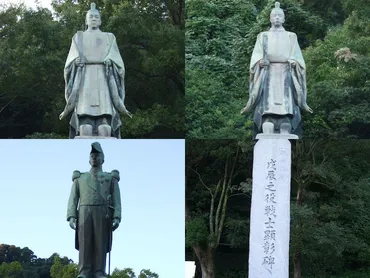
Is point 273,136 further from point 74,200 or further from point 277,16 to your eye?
point 74,200

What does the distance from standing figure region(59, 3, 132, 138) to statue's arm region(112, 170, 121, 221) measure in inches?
123

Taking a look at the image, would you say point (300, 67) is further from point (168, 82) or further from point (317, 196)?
point (168, 82)

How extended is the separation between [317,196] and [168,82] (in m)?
3.51

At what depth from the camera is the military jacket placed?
9.91m

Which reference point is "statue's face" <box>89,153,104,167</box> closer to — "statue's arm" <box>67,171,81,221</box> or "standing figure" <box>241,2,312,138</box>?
"statue's arm" <box>67,171,81,221</box>

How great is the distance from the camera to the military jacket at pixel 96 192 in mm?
9906

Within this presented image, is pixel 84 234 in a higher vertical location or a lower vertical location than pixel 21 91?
lower

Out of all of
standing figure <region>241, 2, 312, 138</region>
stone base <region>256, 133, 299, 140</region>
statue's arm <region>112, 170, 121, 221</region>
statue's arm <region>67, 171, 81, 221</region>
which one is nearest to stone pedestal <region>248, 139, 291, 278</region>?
stone base <region>256, 133, 299, 140</region>

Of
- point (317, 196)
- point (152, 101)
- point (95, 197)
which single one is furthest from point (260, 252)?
point (152, 101)

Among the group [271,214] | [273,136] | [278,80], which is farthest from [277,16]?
[271,214]

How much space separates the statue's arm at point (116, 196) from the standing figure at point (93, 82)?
3136mm

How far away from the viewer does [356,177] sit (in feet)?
61.6

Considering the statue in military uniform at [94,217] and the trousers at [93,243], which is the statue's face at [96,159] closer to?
the statue in military uniform at [94,217]

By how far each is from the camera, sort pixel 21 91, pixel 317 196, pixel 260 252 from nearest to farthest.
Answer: pixel 260 252, pixel 317 196, pixel 21 91
